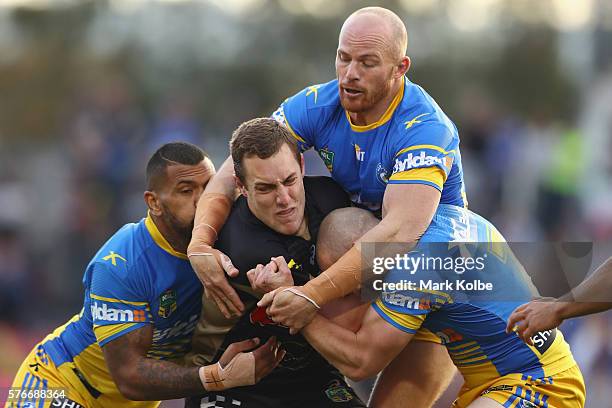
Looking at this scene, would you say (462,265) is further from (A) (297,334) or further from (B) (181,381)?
(B) (181,381)

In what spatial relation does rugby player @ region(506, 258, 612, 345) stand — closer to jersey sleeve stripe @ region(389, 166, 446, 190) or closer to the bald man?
the bald man

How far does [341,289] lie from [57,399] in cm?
236

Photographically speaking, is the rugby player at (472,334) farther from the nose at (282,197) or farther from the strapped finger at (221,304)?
the strapped finger at (221,304)

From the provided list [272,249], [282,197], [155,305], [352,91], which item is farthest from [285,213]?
[155,305]

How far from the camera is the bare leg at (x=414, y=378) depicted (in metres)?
6.55

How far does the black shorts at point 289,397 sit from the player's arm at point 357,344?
2.11 ft

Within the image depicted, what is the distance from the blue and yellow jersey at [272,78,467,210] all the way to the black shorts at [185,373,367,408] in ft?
3.80

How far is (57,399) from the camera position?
280 inches

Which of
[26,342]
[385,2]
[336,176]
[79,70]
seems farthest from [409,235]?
[385,2]

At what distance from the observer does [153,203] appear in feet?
22.4

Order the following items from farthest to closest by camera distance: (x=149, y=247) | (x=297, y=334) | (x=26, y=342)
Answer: (x=26, y=342) < (x=149, y=247) < (x=297, y=334)

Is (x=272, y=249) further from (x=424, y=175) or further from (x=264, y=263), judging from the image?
(x=424, y=175)

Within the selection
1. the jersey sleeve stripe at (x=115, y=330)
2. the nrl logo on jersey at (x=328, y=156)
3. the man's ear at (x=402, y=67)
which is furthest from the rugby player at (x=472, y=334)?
the jersey sleeve stripe at (x=115, y=330)
